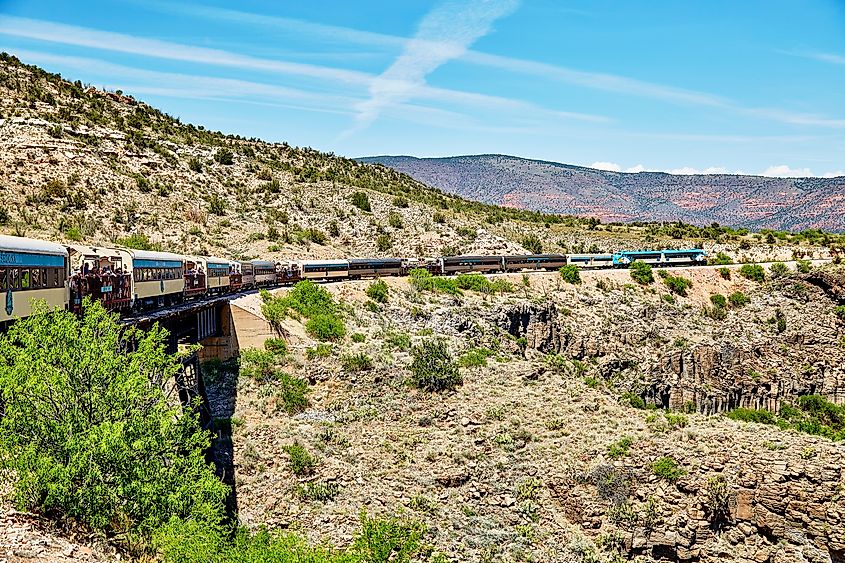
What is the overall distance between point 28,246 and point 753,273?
221ft

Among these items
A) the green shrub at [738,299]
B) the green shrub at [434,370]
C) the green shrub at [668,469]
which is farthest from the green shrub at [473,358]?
the green shrub at [738,299]

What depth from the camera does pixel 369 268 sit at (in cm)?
6431

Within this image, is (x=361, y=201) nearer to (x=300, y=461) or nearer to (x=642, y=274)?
(x=642, y=274)

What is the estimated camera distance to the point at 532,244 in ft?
287

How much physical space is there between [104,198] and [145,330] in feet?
158

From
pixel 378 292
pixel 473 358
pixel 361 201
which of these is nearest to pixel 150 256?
pixel 473 358

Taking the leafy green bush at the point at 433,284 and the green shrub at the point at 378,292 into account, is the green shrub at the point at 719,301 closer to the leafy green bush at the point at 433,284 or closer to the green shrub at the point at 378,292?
the leafy green bush at the point at 433,284

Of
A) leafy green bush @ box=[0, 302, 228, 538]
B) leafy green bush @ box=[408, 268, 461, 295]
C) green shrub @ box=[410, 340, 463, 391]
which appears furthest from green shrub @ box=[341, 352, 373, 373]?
leafy green bush @ box=[0, 302, 228, 538]

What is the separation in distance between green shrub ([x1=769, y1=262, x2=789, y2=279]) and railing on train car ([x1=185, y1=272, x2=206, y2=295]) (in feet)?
176

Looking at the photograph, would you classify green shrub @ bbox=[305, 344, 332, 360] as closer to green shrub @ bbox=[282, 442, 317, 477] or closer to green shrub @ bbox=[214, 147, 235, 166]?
green shrub @ bbox=[282, 442, 317, 477]

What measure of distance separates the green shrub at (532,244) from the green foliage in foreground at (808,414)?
3107 centimetres

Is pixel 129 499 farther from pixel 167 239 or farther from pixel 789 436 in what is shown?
pixel 167 239

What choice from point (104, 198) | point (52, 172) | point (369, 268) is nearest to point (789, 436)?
point (369, 268)

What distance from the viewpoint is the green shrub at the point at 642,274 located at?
234 ft
